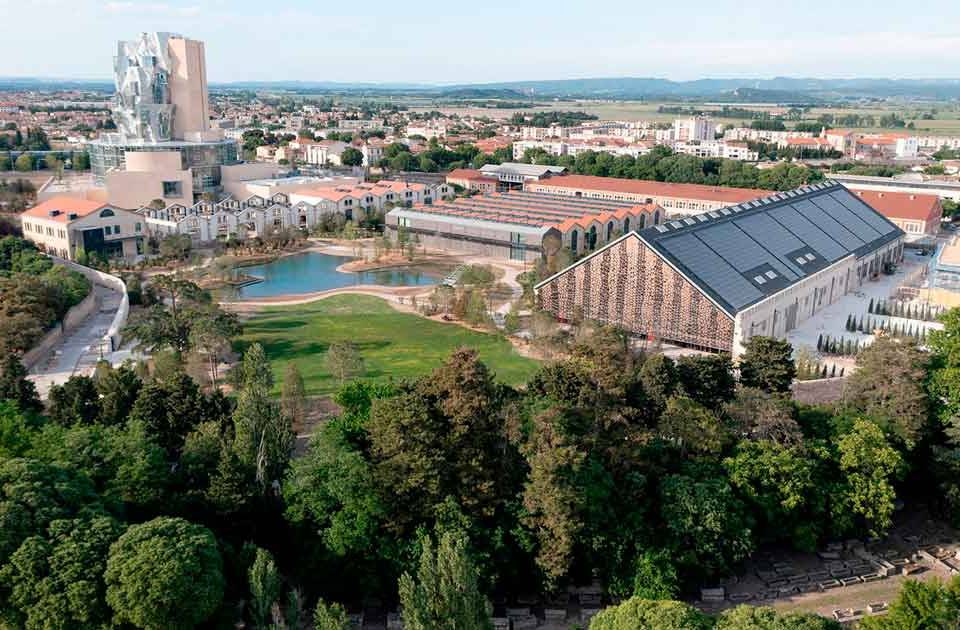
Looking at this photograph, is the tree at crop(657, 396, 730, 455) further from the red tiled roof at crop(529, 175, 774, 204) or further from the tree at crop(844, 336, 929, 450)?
the red tiled roof at crop(529, 175, 774, 204)

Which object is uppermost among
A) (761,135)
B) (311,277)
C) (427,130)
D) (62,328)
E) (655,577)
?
(761,135)

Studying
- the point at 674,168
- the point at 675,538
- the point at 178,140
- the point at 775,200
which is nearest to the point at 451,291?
the point at 775,200

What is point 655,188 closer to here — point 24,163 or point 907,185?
point 907,185

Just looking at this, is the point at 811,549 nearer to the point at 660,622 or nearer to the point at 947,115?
the point at 660,622

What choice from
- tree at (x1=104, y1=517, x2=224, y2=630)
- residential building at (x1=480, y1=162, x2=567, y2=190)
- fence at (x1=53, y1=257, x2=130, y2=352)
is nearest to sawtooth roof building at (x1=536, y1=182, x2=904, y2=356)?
fence at (x1=53, y1=257, x2=130, y2=352)

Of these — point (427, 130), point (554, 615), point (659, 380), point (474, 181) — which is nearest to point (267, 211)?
point (474, 181)
